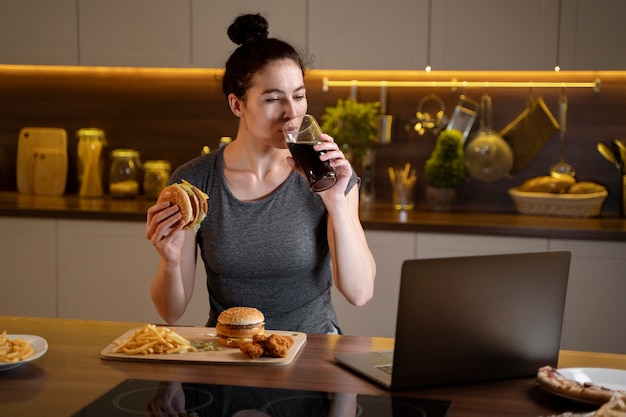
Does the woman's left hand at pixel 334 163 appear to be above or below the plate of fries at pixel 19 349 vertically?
above

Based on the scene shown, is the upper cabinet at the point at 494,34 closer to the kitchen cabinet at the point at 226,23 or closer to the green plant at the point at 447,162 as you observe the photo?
the green plant at the point at 447,162

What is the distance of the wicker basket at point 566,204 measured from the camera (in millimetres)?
3533

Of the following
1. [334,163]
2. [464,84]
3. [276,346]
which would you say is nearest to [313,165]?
[334,163]

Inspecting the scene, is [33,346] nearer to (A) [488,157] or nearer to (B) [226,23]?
(B) [226,23]

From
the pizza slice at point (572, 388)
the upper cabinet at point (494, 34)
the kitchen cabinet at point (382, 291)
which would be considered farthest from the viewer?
the upper cabinet at point (494, 34)

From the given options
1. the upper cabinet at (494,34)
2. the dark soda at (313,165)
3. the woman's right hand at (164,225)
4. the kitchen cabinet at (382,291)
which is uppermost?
the upper cabinet at (494,34)

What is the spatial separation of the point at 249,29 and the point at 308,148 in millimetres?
650

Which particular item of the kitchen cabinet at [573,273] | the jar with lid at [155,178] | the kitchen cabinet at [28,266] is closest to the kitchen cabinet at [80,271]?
the kitchen cabinet at [28,266]

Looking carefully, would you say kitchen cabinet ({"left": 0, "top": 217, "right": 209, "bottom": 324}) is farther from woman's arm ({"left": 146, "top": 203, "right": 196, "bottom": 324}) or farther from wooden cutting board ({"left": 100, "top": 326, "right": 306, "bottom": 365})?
wooden cutting board ({"left": 100, "top": 326, "right": 306, "bottom": 365})

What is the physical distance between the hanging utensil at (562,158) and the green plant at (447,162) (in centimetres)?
41

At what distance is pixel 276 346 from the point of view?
1593mm

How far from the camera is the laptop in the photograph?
1.39 m

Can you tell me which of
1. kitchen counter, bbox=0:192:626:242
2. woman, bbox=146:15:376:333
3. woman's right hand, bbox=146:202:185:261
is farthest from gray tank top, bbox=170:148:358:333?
kitchen counter, bbox=0:192:626:242

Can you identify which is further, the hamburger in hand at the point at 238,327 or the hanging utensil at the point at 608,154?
the hanging utensil at the point at 608,154
